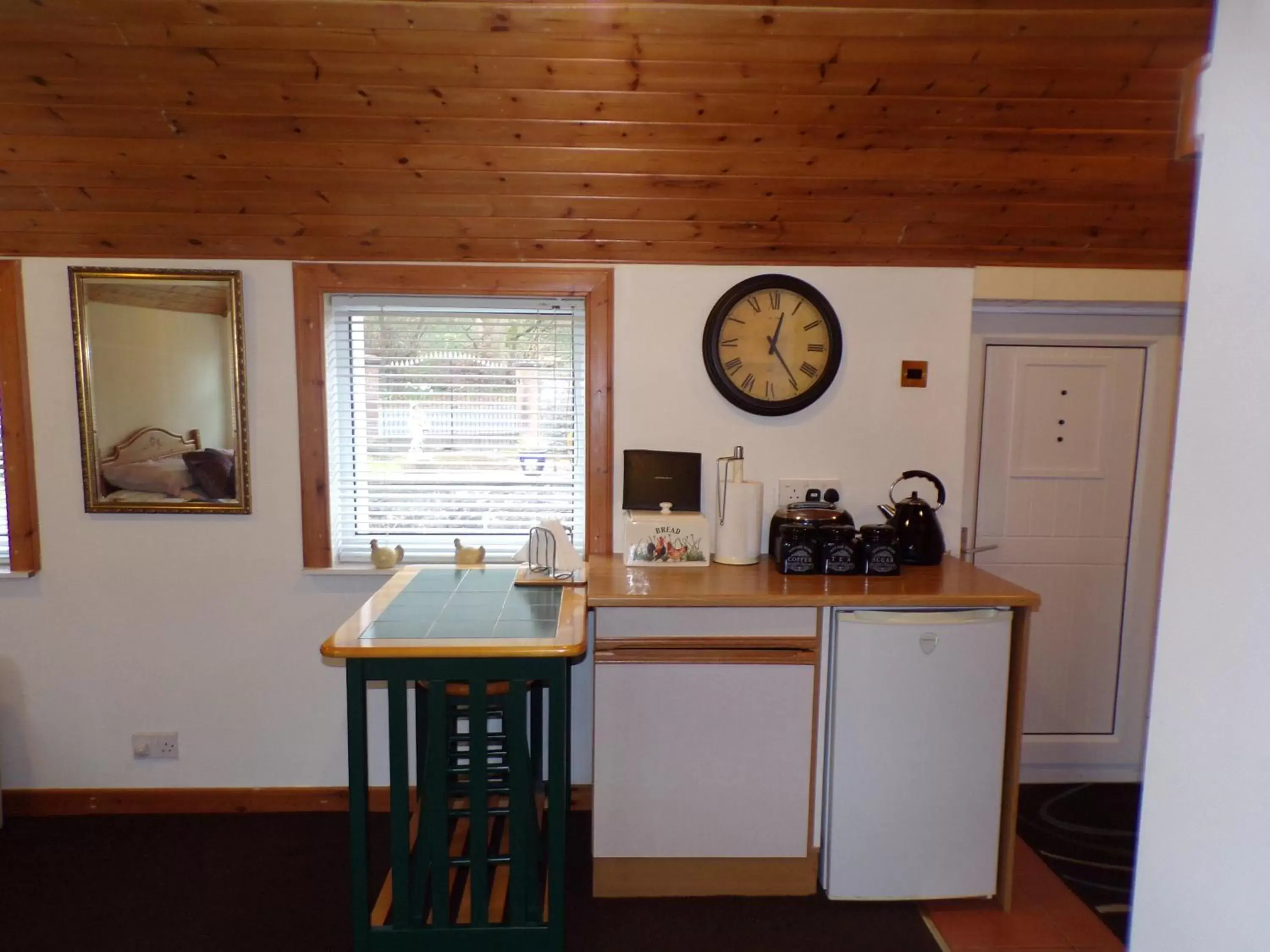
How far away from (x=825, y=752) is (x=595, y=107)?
199cm

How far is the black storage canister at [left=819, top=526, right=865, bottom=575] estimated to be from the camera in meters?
2.42

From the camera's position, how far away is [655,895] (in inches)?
92.2

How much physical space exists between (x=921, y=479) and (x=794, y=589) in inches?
33.7

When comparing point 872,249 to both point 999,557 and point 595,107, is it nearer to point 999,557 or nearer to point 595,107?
point 595,107

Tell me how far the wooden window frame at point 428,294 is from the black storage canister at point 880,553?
2.94 feet

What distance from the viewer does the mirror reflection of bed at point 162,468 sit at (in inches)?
104

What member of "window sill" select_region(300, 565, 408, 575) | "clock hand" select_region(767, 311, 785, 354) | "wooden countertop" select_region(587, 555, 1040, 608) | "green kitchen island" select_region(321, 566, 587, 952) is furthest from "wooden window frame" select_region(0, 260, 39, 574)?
"clock hand" select_region(767, 311, 785, 354)

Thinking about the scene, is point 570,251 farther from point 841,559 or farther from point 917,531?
point 917,531

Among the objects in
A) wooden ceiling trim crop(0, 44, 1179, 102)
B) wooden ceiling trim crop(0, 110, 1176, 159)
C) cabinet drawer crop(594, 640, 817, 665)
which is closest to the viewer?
wooden ceiling trim crop(0, 44, 1179, 102)

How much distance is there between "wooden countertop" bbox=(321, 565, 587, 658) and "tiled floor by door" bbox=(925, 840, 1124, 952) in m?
1.46

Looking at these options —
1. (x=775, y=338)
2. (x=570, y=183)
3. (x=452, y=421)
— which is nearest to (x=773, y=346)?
(x=775, y=338)

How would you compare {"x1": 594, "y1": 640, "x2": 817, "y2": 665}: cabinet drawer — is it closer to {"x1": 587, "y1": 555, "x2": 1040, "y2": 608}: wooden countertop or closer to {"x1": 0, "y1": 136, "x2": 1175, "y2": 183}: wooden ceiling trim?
{"x1": 587, "y1": 555, "x2": 1040, "y2": 608}: wooden countertop

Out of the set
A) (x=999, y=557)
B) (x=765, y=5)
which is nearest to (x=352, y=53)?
(x=765, y=5)

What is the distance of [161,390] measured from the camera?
2627 mm
